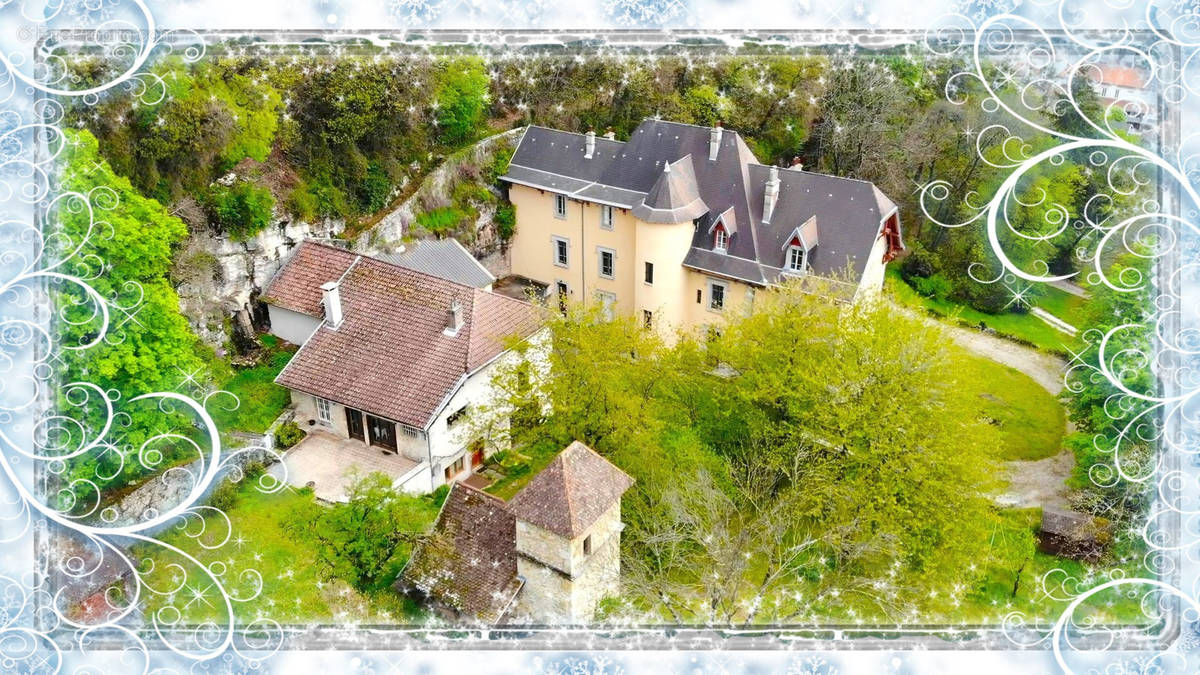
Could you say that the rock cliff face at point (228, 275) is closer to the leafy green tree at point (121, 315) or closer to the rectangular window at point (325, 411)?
the rectangular window at point (325, 411)

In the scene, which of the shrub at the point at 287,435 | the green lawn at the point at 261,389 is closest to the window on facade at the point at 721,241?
the green lawn at the point at 261,389

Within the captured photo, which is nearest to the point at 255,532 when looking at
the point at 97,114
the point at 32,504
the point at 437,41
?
the point at 32,504

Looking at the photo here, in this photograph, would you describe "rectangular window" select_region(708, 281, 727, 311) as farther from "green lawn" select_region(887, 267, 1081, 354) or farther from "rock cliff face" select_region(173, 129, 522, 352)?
"rock cliff face" select_region(173, 129, 522, 352)

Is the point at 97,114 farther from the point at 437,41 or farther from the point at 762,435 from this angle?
the point at 762,435

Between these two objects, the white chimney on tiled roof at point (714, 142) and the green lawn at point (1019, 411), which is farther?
the white chimney on tiled roof at point (714, 142)

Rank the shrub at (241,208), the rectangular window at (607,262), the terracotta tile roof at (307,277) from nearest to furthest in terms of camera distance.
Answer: the shrub at (241,208) → the terracotta tile roof at (307,277) → the rectangular window at (607,262)

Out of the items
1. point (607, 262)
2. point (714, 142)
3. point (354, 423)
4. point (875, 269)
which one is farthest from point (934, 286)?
point (354, 423)

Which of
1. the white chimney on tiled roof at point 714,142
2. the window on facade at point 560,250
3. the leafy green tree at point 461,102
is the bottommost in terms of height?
the window on facade at point 560,250

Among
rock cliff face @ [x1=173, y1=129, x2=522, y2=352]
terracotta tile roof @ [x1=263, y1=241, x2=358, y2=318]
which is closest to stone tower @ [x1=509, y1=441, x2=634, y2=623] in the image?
terracotta tile roof @ [x1=263, y1=241, x2=358, y2=318]
